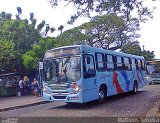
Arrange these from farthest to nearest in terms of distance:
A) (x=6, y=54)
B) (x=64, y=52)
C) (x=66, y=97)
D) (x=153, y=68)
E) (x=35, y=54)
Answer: (x=153, y=68) → (x=35, y=54) → (x=6, y=54) → (x=64, y=52) → (x=66, y=97)

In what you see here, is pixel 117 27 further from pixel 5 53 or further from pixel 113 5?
pixel 113 5

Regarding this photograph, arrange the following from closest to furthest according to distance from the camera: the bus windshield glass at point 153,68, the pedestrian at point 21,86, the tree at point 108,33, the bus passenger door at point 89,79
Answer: the bus passenger door at point 89,79 < the pedestrian at point 21,86 < the bus windshield glass at point 153,68 < the tree at point 108,33

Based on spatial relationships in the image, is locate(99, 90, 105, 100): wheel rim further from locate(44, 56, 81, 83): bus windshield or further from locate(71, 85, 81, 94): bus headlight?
locate(44, 56, 81, 83): bus windshield

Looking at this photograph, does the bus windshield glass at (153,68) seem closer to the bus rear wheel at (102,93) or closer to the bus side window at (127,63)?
the bus side window at (127,63)

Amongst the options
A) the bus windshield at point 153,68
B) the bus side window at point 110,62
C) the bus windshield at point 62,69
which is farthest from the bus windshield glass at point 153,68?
the bus windshield at point 62,69

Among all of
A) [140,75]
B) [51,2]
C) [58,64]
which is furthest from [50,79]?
[140,75]

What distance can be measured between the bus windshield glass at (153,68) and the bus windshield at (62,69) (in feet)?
73.4

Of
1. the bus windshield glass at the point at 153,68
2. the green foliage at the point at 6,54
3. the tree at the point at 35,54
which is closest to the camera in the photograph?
the green foliage at the point at 6,54

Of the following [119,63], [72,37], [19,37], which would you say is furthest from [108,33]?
[119,63]

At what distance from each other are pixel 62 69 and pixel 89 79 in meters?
1.45

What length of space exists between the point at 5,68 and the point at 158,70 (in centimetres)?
1744

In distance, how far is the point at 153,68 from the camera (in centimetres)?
3650

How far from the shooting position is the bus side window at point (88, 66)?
15.6m

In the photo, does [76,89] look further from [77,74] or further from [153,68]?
[153,68]
